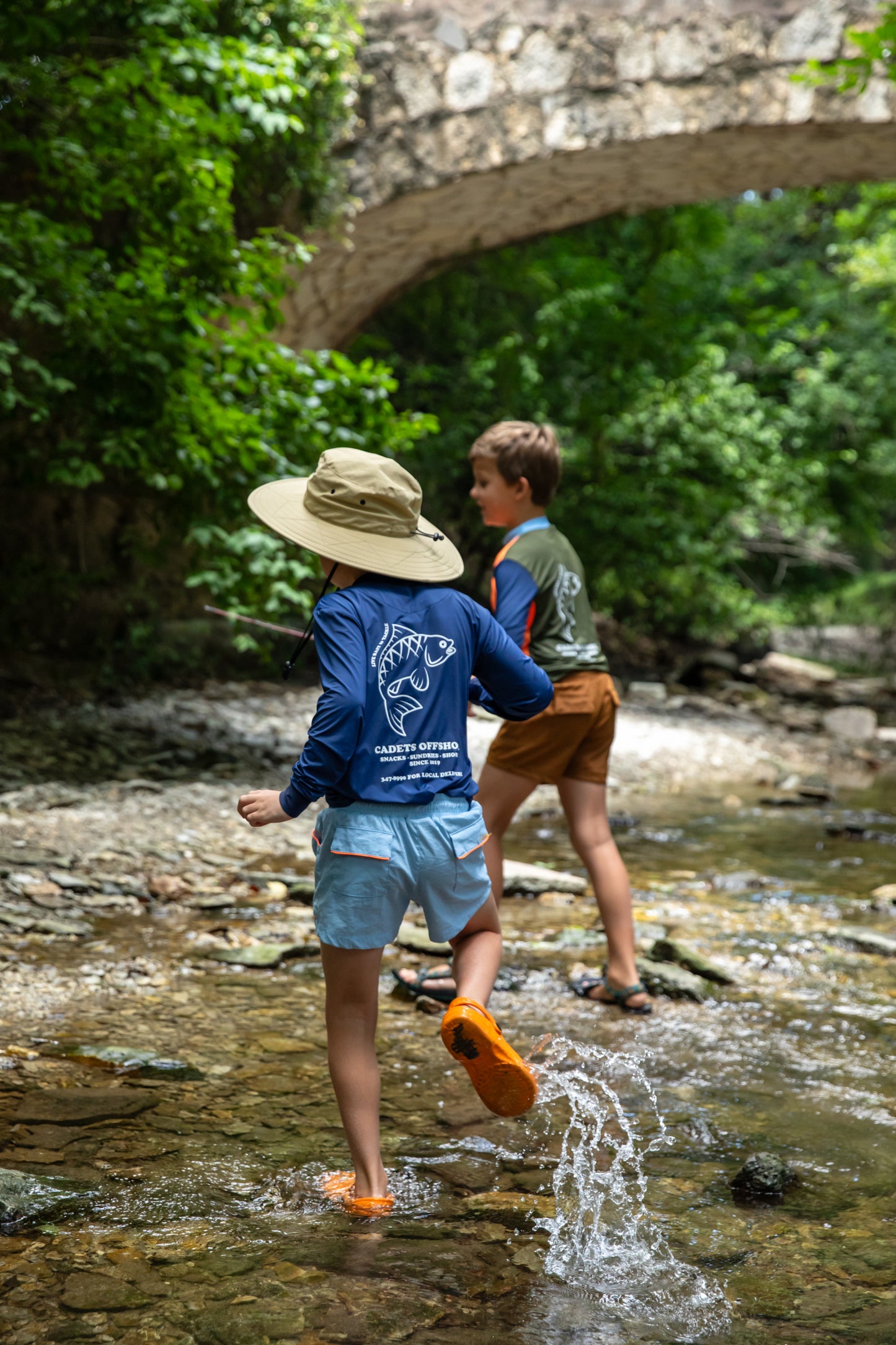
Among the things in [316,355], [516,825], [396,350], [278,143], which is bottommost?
[516,825]

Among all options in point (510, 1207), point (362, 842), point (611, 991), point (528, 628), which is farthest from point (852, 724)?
point (362, 842)

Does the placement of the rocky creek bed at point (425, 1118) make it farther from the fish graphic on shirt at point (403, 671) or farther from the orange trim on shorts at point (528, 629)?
the orange trim on shorts at point (528, 629)

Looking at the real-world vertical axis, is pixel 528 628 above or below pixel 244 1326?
above

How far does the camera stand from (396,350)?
12719 millimetres

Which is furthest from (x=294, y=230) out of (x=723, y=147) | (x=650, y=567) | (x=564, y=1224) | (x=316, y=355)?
(x=564, y=1224)

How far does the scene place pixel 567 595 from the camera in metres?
3.66

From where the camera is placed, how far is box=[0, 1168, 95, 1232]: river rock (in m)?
2.09

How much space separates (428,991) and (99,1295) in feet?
6.13

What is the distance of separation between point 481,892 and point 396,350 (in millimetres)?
11095

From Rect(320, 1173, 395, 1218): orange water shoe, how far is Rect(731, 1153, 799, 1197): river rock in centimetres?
75

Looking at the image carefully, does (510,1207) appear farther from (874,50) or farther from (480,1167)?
(874,50)

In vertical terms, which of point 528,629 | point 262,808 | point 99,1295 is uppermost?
point 528,629

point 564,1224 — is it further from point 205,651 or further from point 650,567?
point 650,567

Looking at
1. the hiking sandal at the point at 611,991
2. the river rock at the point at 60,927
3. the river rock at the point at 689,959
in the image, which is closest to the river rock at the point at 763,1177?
the hiking sandal at the point at 611,991
